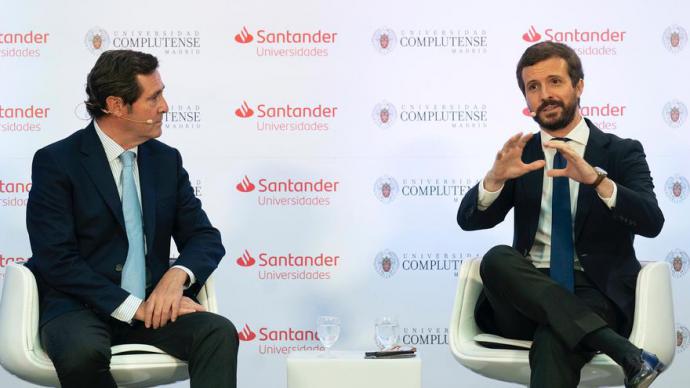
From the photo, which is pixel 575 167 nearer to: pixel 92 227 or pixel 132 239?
pixel 132 239

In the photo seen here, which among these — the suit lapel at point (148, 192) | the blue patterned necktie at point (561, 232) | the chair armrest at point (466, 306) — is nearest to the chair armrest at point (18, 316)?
the suit lapel at point (148, 192)

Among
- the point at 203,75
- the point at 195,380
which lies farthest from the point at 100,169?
A: the point at 203,75

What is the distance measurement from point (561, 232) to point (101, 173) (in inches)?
66.5

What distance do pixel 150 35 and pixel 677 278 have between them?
9.73 feet

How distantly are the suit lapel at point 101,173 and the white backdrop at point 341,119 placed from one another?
→ 1475mm

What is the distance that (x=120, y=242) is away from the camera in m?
3.75

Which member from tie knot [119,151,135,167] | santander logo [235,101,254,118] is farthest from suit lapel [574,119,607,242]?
santander logo [235,101,254,118]

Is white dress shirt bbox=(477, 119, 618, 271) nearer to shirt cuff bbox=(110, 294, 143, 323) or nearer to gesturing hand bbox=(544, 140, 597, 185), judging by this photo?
gesturing hand bbox=(544, 140, 597, 185)

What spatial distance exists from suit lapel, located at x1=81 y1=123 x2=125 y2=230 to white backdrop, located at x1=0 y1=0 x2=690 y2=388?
148 centimetres

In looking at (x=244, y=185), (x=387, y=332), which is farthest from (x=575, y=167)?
(x=244, y=185)

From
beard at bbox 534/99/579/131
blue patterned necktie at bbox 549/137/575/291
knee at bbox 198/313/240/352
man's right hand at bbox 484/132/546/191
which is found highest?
beard at bbox 534/99/579/131

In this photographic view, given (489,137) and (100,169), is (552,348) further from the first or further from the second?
(489,137)

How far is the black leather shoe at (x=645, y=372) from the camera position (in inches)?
126

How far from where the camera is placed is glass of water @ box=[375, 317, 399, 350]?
3.82m
